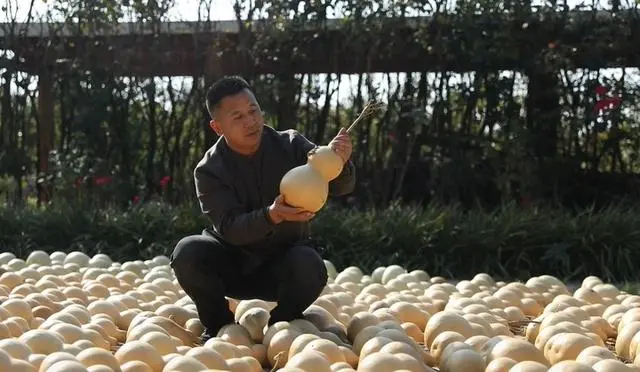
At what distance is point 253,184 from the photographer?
3.49 metres

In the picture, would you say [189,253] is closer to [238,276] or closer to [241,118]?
[238,276]

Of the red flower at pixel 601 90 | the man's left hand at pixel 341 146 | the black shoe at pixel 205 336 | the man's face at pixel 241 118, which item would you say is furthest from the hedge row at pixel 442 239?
→ the man's left hand at pixel 341 146

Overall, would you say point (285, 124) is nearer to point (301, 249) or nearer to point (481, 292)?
point (481, 292)

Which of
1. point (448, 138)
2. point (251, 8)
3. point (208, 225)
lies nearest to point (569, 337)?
point (208, 225)

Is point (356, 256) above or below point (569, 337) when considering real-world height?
below

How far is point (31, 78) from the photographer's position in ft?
27.8

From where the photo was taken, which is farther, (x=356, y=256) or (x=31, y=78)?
(x=31, y=78)

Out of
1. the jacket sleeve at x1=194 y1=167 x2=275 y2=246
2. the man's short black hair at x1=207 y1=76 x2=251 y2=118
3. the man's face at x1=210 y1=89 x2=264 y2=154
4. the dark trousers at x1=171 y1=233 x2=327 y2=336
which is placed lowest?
the dark trousers at x1=171 y1=233 x2=327 y2=336

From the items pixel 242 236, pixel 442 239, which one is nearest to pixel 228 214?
pixel 242 236

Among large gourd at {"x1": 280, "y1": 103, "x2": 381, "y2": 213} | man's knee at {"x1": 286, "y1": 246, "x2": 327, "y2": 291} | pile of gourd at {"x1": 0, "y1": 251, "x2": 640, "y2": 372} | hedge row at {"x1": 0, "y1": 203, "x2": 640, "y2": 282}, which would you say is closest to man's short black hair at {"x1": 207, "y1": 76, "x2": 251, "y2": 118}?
large gourd at {"x1": 280, "y1": 103, "x2": 381, "y2": 213}

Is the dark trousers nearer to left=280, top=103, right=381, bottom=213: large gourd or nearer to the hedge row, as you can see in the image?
left=280, top=103, right=381, bottom=213: large gourd

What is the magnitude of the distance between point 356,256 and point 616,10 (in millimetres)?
2846

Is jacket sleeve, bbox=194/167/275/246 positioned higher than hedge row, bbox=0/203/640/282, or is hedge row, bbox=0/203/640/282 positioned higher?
jacket sleeve, bbox=194/167/275/246

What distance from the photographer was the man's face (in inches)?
134
